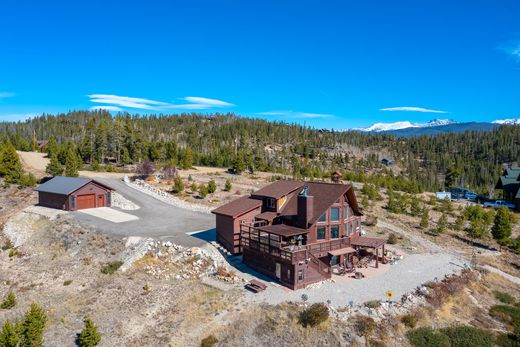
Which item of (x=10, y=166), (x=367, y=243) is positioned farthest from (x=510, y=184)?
(x=10, y=166)

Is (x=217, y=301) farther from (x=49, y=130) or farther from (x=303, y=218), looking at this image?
(x=49, y=130)

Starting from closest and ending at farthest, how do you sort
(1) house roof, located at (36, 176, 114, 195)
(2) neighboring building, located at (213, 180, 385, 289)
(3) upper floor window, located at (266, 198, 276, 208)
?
1. (2) neighboring building, located at (213, 180, 385, 289)
2. (3) upper floor window, located at (266, 198, 276, 208)
3. (1) house roof, located at (36, 176, 114, 195)

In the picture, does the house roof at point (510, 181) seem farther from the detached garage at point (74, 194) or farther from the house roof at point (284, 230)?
the detached garage at point (74, 194)

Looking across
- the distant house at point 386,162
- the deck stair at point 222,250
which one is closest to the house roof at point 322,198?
the deck stair at point 222,250

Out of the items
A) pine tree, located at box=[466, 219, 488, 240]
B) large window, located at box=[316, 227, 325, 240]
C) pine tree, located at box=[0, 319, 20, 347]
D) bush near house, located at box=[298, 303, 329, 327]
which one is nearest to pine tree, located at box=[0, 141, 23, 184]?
pine tree, located at box=[0, 319, 20, 347]

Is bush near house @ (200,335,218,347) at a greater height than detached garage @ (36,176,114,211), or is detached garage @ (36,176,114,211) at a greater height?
detached garage @ (36,176,114,211)

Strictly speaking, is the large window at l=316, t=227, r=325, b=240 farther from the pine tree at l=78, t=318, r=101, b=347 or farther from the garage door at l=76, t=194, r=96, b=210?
the garage door at l=76, t=194, r=96, b=210
